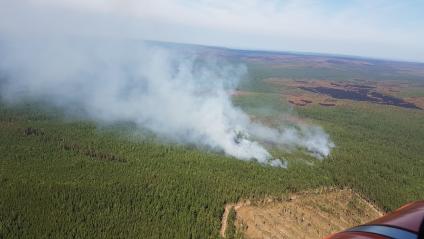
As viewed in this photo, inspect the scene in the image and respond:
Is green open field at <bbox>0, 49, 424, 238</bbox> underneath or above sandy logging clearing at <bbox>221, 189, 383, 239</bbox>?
underneath

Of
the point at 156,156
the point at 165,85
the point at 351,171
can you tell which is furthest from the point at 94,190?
the point at 165,85

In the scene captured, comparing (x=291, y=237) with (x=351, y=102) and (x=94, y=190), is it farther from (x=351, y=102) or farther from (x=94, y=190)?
(x=351, y=102)

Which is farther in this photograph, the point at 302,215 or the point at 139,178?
the point at 139,178

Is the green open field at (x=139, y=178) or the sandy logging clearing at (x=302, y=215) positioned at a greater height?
the sandy logging clearing at (x=302, y=215)
